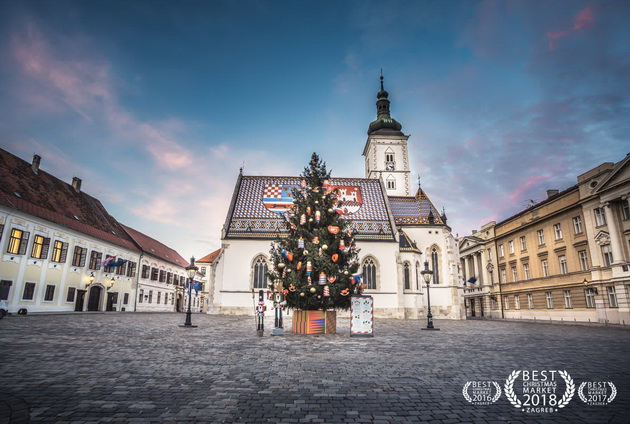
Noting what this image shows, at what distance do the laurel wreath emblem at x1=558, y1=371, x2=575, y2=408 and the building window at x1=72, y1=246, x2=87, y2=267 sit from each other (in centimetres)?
3564

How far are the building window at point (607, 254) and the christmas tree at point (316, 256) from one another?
74.8ft

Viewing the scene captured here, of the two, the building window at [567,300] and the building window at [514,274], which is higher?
the building window at [514,274]

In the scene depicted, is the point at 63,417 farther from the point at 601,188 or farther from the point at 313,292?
the point at 601,188

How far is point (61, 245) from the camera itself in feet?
99.0

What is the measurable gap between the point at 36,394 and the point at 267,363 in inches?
175

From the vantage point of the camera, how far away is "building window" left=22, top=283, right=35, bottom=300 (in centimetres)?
2651

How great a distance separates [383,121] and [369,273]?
28.6 metres

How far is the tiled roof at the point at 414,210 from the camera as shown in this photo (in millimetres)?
41375

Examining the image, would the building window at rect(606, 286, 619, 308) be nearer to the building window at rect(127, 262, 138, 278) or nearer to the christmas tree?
the christmas tree

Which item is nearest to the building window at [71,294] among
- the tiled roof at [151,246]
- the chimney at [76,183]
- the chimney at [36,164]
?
the chimney at [36,164]

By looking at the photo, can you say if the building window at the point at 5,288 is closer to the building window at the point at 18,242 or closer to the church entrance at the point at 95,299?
the building window at the point at 18,242

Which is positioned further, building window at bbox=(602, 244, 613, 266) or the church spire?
the church spire

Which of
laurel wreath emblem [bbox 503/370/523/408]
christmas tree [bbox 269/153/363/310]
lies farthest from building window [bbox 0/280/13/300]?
laurel wreath emblem [bbox 503/370/523/408]

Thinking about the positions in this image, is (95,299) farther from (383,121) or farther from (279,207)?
(383,121)
